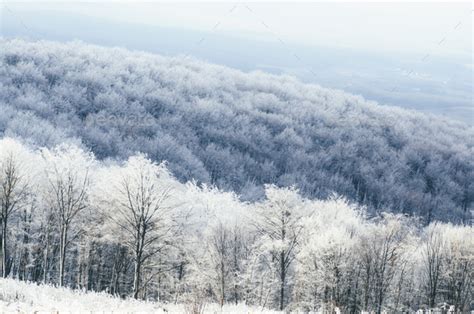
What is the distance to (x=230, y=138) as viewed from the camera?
16600 centimetres

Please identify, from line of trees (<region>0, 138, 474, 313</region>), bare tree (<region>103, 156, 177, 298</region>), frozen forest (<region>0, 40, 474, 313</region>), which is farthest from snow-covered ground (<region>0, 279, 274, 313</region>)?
line of trees (<region>0, 138, 474, 313</region>)

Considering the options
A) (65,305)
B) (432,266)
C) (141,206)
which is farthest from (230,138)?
(65,305)

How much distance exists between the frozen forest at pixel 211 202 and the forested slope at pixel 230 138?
0.62 metres

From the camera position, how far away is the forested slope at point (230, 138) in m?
136

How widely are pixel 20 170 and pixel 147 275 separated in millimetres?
12449

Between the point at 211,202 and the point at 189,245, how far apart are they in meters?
14.9

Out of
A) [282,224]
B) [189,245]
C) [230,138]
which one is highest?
[230,138]

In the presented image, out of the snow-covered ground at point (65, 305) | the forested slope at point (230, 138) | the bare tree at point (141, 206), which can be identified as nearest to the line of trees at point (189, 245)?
the bare tree at point (141, 206)

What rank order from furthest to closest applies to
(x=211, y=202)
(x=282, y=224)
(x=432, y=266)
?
1. (x=211, y=202)
2. (x=432, y=266)
3. (x=282, y=224)

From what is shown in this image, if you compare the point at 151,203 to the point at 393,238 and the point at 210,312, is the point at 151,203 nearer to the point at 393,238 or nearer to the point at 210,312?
the point at 210,312

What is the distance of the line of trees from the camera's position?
35438mm

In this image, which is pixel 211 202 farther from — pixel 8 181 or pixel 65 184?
pixel 8 181

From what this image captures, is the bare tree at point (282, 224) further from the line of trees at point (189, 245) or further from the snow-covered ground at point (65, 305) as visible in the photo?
the snow-covered ground at point (65, 305)

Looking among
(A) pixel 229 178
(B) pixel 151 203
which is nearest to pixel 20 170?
(B) pixel 151 203
